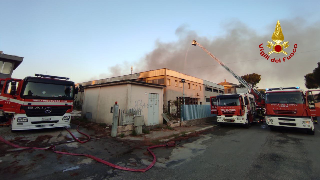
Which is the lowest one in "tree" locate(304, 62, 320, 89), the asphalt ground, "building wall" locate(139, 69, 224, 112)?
the asphalt ground

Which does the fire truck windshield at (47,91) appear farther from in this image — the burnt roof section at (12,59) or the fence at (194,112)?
the burnt roof section at (12,59)

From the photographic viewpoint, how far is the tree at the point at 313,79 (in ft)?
104

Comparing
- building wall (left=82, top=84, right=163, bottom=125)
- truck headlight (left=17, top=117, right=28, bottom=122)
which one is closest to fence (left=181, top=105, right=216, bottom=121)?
building wall (left=82, top=84, right=163, bottom=125)

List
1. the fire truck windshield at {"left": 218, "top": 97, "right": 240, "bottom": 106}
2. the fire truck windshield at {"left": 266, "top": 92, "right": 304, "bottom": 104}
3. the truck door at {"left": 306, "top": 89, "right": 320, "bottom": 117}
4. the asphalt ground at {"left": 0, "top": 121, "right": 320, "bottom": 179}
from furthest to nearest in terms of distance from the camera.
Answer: the fire truck windshield at {"left": 218, "top": 97, "right": 240, "bottom": 106}, the fire truck windshield at {"left": 266, "top": 92, "right": 304, "bottom": 104}, the truck door at {"left": 306, "top": 89, "right": 320, "bottom": 117}, the asphalt ground at {"left": 0, "top": 121, "right": 320, "bottom": 179}

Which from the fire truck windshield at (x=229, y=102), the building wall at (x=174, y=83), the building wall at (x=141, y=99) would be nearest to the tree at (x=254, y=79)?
the building wall at (x=174, y=83)

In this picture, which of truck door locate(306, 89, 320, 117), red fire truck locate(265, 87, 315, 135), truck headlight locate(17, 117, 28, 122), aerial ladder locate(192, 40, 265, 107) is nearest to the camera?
truck headlight locate(17, 117, 28, 122)

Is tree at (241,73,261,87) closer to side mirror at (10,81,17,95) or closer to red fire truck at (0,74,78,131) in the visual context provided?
red fire truck at (0,74,78,131)

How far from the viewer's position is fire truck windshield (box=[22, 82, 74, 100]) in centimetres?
773

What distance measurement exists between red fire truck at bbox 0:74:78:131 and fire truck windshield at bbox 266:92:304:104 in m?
13.8

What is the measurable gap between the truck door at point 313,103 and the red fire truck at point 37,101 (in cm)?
1504

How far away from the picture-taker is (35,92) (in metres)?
7.89

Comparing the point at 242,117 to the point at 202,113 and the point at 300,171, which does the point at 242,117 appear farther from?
the point at 300,171

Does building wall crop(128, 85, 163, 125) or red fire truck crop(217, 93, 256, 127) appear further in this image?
red fire truck crop(217, 93, 256, 127)

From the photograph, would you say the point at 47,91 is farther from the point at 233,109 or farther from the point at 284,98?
the point at 284,98
